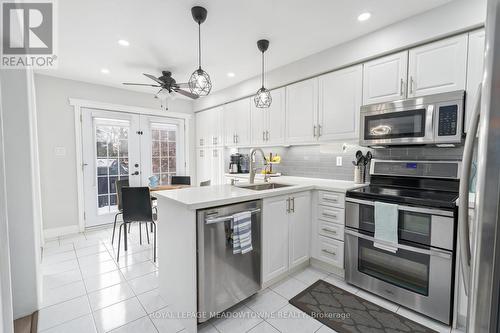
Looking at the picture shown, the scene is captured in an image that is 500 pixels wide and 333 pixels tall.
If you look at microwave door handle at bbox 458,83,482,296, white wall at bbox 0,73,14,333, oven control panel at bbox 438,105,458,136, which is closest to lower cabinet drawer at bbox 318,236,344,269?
oven control panel at bbox 438,105,458,136

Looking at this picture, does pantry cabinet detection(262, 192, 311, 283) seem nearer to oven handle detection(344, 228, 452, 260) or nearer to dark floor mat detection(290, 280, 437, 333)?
dark floor mat detection(290, 280, 437, 333)

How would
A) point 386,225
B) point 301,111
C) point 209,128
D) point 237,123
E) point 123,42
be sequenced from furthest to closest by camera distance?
point 209,128 → point 237,123 → point 301,111 → point 123,42 → point 386,225

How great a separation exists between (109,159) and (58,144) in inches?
30.1

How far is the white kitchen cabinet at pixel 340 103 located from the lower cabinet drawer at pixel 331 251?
1219 millimetres

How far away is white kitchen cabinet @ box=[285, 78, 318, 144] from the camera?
2.94 metres

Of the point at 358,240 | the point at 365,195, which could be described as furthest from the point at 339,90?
the point at 358,240

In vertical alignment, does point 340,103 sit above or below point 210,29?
below

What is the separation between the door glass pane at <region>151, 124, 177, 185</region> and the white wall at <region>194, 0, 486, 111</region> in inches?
104

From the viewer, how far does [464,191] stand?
90cm

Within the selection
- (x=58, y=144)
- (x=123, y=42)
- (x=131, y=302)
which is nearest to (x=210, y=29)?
(x=123, y=42)

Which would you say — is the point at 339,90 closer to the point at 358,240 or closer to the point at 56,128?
the point at 358,240

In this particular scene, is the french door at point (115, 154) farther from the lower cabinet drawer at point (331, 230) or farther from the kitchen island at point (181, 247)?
the lower cabinet drawer at point (331, 230)

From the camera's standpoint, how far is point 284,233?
2227mm

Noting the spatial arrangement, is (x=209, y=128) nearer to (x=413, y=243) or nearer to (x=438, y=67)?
(x=438, y=67)
